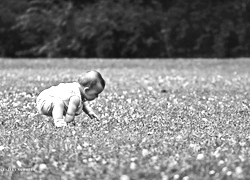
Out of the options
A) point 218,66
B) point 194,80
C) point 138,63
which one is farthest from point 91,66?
point 194,80

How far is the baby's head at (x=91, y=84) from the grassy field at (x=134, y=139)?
41 cm

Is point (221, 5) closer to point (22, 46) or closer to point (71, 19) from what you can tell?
point (71, 19)

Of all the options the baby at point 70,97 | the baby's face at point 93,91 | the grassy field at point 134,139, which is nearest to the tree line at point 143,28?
the grassy field at point 134,139

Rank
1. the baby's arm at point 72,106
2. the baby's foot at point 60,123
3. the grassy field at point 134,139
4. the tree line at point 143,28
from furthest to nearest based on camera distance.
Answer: the tree line at point 143,28 < the baby's arm at point 72,106 < the baby's foot at point 60,123 < the grassy field at point 134,139

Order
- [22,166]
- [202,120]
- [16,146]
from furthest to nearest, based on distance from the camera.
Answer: [202,120] → [16,146] → [22,166]

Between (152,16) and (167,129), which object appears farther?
(152,16)

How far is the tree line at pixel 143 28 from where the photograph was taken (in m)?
35.8

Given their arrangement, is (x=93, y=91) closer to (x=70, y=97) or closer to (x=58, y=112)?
(x=70, y=97)

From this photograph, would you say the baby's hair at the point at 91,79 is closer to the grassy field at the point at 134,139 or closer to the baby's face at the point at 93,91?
the baby's face at the point at 93,91

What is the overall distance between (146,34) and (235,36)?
522 cm

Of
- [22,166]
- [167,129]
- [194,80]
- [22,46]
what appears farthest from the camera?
[22,46]

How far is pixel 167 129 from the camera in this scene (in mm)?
7480

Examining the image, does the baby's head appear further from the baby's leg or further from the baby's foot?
the baby's foot

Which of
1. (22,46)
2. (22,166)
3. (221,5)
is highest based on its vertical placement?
(221,5)
